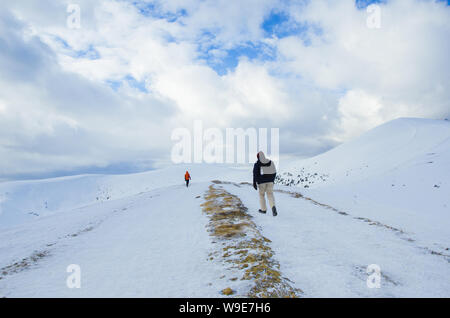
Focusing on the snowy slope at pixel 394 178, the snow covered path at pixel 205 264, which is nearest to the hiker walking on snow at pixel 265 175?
the snow covered path at pixel 205 264

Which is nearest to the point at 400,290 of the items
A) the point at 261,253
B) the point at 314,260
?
the point at 314,260

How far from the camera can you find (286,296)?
3.70m

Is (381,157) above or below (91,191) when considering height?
above

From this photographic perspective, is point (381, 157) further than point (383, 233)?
Yes

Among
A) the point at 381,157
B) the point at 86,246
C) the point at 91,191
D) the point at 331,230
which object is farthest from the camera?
the point at 91,191

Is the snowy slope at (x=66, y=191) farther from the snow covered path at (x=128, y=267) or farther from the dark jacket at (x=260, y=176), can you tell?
the dark jacket at (x=260, y=176)

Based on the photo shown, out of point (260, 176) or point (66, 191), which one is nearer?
point (260, 176)

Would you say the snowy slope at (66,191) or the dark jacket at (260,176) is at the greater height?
the dark jacket at (260,176)

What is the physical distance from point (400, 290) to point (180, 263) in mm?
4196

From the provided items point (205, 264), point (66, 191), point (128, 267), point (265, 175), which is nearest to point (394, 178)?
point (265, 175)

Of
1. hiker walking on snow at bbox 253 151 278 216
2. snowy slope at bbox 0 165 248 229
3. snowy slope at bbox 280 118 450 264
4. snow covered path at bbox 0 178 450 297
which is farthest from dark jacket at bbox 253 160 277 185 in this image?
snowy slope at bbox 0 165 248 229

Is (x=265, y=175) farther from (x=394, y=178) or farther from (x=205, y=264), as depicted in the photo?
(x=394, y=178)
